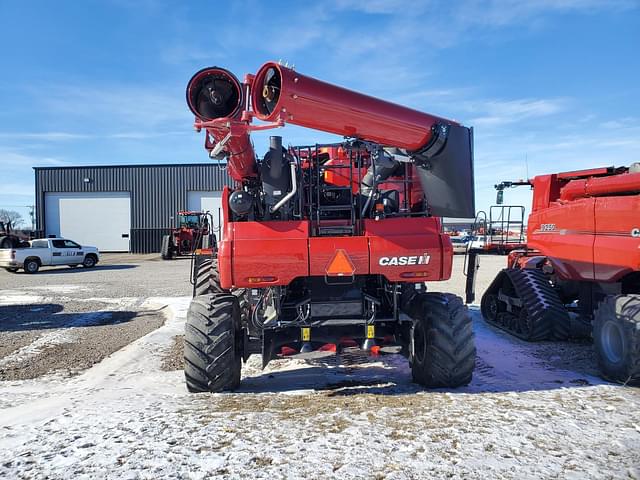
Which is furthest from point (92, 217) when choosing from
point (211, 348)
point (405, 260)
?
point (405, 260)

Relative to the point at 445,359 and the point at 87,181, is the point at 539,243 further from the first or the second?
the point at 87,181

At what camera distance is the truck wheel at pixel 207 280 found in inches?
273

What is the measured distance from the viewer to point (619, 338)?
5391 mm

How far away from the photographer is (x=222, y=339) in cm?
471

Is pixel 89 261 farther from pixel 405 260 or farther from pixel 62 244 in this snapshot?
pixel 405 260

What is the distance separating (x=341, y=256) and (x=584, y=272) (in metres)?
3.99

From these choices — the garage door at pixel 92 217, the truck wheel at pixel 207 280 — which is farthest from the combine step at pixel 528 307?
the garage door at pixel 92 217

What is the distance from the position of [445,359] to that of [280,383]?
6.09ft

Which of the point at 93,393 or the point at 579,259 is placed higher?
the point at 579,259

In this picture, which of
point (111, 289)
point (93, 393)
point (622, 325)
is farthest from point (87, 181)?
point (622, 325)

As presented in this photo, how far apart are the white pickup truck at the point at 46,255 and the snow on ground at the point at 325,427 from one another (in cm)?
1845

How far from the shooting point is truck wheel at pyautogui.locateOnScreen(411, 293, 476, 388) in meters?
4.78

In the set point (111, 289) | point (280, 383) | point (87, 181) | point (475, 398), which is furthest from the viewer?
point (87, 181)

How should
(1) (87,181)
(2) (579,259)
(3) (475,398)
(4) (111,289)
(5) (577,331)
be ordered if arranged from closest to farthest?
1. (3) (475,398)
2. (2) (579,259)
3. (5) (577,331)
4. (4) (111,289)
5. (1) (87,181)
